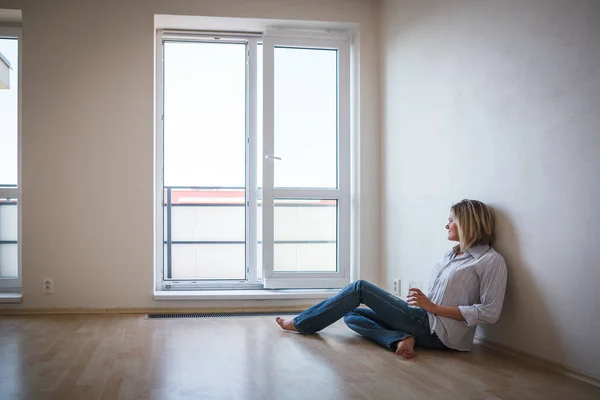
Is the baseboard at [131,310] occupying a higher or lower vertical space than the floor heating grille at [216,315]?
higher

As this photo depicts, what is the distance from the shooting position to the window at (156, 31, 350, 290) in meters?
5.00

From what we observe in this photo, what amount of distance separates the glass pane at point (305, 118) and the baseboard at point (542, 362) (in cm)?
208

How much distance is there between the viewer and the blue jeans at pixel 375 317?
3.30 meters

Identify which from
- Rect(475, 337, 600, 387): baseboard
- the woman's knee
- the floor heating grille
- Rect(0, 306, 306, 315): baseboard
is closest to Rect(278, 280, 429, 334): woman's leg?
the woman's knee

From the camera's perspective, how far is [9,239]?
16.4 ft

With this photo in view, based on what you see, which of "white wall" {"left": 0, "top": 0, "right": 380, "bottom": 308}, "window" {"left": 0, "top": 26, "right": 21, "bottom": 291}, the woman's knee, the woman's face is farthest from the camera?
"window" {"left": 0, "top": 26, "right": 21, "bottom": 291}

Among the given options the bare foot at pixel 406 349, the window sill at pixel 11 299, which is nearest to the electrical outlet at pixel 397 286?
the bare foot at pixel 406 349

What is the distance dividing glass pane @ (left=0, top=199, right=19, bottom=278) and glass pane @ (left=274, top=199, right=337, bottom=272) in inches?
81.6

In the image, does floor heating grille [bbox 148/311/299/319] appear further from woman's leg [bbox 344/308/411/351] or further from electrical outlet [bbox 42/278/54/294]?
woman's leg [bbox 344/308/411/351]

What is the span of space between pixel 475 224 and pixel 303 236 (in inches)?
77.5

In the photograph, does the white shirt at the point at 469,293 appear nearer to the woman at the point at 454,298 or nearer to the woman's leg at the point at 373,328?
the woman at the point at 454,298

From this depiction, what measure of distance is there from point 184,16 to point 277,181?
146 centimetres

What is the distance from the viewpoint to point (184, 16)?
15.7 feet

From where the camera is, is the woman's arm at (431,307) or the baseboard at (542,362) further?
the woman's arm at (431,307)
